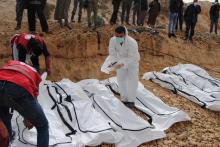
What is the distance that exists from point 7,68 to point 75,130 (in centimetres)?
177

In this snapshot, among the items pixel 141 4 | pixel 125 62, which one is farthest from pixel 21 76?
pixel 141 4

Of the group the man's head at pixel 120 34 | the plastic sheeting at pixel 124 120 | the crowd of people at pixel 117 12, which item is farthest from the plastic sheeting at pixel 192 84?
the crowd of people at pixel 117 12

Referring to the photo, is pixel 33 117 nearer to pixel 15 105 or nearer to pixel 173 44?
pixel 15 105

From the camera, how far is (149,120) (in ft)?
21.6

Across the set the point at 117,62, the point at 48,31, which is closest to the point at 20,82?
the point at 117,62

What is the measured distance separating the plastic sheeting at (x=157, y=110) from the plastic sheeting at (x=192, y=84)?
1.04 metres

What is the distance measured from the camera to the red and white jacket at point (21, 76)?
157 inches

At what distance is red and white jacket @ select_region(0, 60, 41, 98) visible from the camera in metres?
3.98

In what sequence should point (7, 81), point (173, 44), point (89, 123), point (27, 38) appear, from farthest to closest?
point (173, 44)
point (89, 123)
point (27, 38)
point (7, 81)

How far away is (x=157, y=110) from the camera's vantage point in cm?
689

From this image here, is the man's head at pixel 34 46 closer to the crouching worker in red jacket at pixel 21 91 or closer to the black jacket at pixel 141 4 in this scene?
the crouching worker in red jacket at pixel 21 91

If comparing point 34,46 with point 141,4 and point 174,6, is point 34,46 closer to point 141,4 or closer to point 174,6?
point 141,4

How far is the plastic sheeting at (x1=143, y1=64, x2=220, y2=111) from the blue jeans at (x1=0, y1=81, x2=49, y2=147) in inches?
167

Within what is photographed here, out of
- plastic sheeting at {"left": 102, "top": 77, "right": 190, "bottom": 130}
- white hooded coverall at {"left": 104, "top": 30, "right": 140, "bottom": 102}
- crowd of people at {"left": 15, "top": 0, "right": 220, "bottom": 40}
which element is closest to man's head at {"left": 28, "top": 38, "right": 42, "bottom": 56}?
white hooded coverall at {"left": 104, "top": 30, "right": 140, "bottom": 102}
